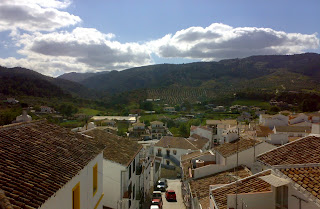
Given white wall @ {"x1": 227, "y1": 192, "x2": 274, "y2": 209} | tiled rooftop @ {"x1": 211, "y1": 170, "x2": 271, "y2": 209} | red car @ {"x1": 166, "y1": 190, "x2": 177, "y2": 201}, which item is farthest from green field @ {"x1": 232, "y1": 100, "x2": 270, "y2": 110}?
white wall @ {"x1": 227, "y1": 192, "x2": 274, "y2": 209}

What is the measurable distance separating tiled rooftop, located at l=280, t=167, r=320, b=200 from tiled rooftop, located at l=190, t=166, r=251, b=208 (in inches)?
223

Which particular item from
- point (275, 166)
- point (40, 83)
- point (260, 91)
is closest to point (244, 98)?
point (260, 91)

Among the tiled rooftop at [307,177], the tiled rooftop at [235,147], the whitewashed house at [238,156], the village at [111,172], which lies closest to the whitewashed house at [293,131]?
the village at [111,172]

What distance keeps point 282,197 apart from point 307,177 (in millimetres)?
995

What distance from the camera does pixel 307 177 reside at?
689cm

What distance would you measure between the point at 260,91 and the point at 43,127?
285 feet

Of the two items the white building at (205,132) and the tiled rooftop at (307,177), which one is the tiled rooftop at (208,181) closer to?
the tiled rooftop at (307,177)

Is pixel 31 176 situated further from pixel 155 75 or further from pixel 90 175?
pixel 155 75

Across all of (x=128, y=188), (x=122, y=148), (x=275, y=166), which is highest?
(x=275, y=166)

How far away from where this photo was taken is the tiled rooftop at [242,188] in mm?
8414

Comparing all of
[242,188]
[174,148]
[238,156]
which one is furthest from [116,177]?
[174,148]

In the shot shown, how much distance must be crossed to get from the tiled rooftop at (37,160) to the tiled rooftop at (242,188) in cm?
454

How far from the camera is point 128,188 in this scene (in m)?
16.1

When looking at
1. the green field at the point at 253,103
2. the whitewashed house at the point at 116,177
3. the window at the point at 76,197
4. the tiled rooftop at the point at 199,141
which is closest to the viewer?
the window at the point at 76,197
